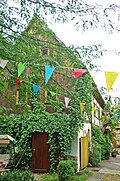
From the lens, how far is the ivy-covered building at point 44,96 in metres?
5.59

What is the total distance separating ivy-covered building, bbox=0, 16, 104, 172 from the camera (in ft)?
18.4

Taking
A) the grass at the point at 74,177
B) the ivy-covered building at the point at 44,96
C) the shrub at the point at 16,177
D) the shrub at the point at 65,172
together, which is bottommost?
the grass at the point at 74,177

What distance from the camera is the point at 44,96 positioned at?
7617 millimetres

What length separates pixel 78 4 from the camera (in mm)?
4418

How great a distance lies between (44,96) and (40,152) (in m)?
4.69

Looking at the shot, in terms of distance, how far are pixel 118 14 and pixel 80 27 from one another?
60cm

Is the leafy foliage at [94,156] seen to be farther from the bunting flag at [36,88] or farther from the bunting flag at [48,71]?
the bunting flag at [48,71]

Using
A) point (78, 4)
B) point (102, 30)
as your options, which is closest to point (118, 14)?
point (102, 30)

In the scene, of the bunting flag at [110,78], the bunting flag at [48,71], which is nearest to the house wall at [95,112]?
the bunting flag at [110,78]

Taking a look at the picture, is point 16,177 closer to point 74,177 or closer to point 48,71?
point 48,71

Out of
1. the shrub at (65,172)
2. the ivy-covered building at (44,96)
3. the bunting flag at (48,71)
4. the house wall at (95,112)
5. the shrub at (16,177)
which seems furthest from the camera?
the house wall at (95,112)

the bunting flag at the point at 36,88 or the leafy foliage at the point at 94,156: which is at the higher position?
the bunting flag at the point at 36,88

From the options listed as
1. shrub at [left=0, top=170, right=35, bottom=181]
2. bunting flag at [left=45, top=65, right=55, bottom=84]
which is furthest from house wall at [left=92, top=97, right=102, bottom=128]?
bunting flag at [left=45, top=65, right=55, bottom=84]

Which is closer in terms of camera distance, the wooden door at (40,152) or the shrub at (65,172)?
the shrub at (65,172)
